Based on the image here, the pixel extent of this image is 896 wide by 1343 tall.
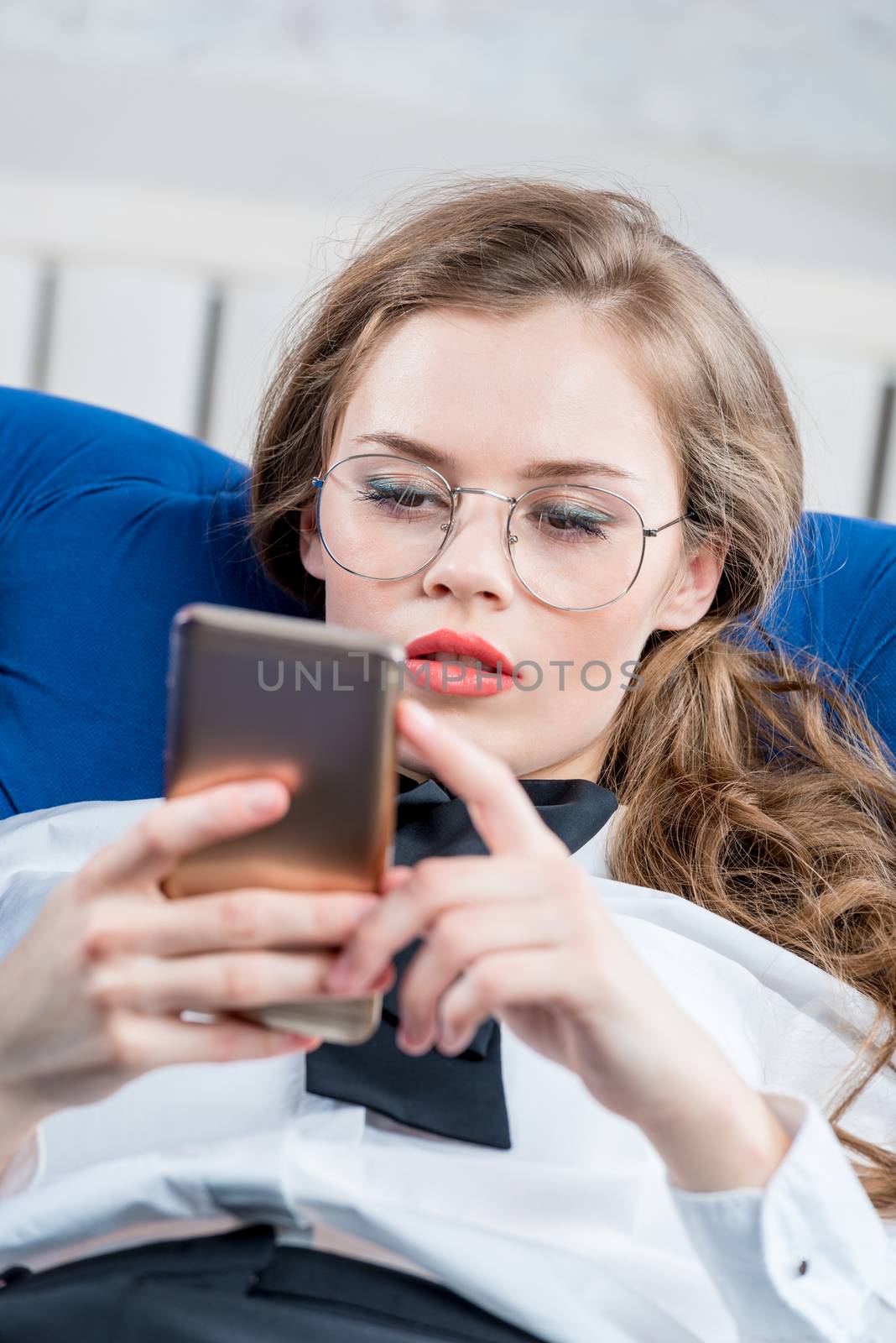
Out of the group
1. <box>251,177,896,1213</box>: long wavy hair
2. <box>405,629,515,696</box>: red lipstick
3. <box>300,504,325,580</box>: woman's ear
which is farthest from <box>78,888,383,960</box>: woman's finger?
<box>300,504,325,580</box>: woman's ear

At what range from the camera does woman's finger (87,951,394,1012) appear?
0.60 m

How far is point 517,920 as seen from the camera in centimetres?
62

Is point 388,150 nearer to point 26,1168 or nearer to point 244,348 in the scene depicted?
point 244,348

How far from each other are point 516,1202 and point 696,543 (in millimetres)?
645

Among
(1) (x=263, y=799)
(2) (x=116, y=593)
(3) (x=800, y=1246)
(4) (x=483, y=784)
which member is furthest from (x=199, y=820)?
(2) (x=116, y=593)

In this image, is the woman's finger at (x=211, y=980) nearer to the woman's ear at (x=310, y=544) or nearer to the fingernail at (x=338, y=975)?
the fingernail at (x=338, y=975)

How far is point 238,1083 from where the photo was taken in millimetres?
890

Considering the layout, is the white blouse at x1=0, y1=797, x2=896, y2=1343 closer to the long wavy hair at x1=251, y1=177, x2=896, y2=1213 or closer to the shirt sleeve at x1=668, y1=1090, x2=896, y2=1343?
the shirt sleeve at x1=668, y1=1090, x2=896, y2=1343

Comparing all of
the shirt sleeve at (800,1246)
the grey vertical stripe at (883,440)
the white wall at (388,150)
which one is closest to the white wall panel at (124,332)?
the white wall at (388,150)

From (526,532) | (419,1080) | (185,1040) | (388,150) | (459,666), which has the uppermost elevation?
(388,150)

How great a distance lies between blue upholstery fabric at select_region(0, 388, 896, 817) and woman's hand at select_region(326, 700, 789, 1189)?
30.3 inches

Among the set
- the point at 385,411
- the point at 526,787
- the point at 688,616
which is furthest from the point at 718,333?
the point at 526,787

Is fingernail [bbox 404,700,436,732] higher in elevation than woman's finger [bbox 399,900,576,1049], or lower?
higher

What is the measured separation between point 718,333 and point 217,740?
2.79 feet
